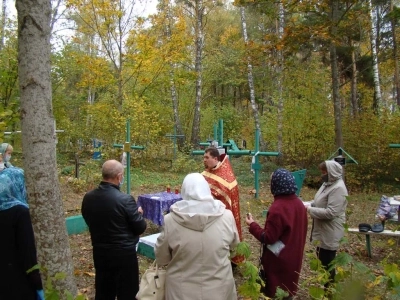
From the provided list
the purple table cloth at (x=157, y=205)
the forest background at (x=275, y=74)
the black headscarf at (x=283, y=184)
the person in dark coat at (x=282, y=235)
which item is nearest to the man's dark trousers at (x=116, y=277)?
the person in dark coat at (x=282, y=235)

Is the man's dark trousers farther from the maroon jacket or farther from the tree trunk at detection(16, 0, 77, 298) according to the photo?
the maroon jacket

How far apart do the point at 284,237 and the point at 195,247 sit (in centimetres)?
87

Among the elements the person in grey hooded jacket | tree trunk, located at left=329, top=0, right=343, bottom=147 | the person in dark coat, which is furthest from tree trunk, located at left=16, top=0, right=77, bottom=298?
tree trunk, located at left=329, top=0, right=343, bottom=147

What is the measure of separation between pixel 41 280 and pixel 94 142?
12794 mm

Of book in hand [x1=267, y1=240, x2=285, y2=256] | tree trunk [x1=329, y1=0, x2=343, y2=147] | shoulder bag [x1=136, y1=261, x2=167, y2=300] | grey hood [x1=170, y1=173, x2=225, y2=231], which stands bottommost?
shoulder bag [x1=136, y1=261, x2=167, y2=300]

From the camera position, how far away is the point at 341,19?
9547 millimetres

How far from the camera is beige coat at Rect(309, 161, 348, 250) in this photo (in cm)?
369

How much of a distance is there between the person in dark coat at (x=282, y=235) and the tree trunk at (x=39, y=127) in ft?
5.02

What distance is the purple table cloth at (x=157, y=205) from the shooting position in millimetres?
A: 6191

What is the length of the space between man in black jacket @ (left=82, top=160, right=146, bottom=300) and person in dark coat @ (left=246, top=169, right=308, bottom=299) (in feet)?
3.31

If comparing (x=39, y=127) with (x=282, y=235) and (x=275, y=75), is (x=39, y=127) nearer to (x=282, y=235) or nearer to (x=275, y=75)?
(x=282, y=235)

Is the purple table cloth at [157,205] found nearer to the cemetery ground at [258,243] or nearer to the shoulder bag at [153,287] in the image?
the cemetery ground at [258,243]

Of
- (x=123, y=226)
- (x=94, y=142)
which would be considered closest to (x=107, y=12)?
(x=94, y=142)

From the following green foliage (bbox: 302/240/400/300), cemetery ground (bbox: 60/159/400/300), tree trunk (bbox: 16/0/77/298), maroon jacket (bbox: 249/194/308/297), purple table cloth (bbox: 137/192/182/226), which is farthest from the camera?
purple table cloth (bbox: 137/192/182/226)
